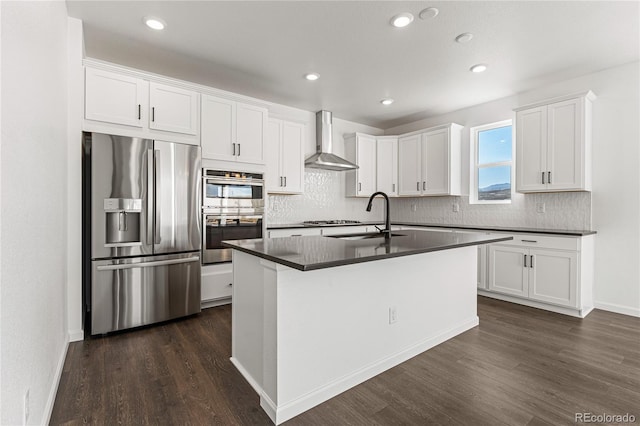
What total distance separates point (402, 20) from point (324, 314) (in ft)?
7.78

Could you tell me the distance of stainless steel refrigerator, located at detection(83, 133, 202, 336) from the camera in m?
2.67

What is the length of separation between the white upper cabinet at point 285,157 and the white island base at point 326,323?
2.36 metres

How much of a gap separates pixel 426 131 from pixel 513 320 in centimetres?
301

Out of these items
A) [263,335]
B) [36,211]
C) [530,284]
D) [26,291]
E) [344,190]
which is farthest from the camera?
[344,190]

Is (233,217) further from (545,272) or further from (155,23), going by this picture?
(545,272)

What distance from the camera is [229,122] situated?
3604 millimetres

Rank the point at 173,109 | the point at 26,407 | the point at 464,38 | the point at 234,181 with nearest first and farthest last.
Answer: the point at 26,407 < the point at 464,38 < the point at 173,109 < the point at 234,181

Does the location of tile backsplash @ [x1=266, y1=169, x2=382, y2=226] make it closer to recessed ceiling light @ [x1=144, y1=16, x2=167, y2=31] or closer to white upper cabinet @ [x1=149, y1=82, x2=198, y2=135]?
white upper cabinet @ [x1=149, y1=82, x2=198, y2=135]

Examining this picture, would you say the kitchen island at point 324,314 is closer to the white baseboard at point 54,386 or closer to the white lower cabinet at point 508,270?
the white baseboard at point 54,386

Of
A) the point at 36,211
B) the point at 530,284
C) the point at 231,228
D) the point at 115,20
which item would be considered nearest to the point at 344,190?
the point at 231,228

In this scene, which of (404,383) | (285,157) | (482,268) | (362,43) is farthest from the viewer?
(285,157)

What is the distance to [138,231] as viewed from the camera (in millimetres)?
2852

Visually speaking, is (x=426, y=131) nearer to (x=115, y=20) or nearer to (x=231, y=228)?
(x=231, y=228)

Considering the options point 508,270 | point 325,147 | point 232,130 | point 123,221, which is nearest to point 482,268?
point 508,270
